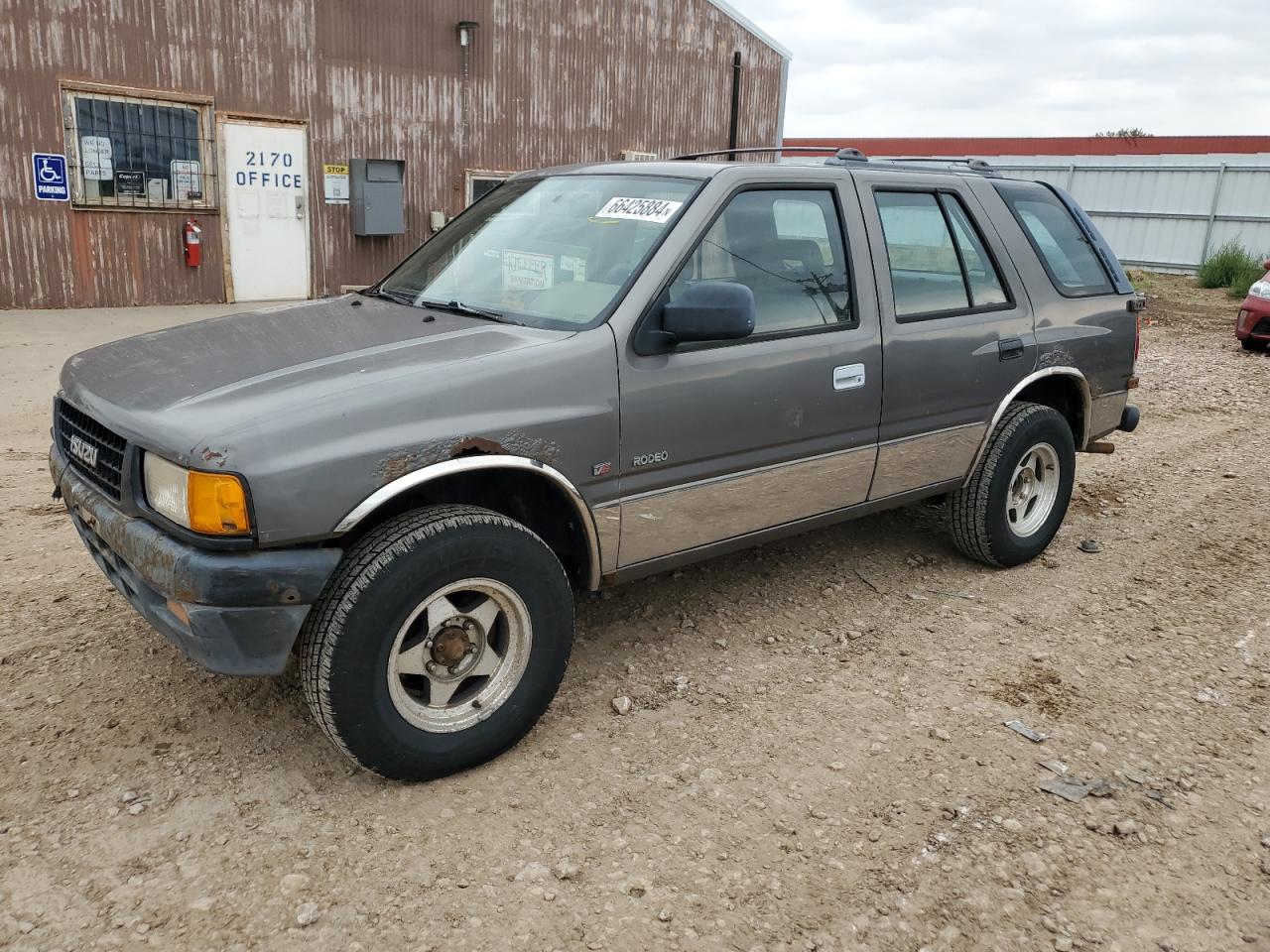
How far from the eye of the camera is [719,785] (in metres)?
3.05

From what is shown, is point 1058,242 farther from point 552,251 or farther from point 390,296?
point 390,296

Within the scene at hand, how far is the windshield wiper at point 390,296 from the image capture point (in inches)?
151

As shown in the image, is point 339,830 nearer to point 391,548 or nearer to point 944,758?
point 391,548

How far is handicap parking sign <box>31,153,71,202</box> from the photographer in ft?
36.2

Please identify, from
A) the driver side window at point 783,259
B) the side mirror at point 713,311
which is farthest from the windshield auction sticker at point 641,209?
the side mirror at point 713,311

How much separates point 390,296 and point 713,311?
1504 millimetres

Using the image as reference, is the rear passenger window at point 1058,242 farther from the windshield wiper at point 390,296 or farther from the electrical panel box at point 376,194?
the electrical panel box at point 376,194

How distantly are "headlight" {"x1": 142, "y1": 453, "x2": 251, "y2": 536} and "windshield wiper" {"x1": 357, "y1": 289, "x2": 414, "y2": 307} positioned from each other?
1369 millimetres

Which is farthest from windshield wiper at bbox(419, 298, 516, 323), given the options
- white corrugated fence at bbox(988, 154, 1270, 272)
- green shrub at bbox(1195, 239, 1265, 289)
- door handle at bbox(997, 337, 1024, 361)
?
white corrugated fence at bbox(988, 154, 1270, 272)

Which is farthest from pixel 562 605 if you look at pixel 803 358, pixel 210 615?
pixel 803 358

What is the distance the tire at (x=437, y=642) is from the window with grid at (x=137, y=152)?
10.8 meters

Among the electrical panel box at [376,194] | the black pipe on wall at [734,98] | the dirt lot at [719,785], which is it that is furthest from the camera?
the black pipe on wall at [734,98]

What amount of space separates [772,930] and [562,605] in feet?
→ 3.70

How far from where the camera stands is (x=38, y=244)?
11.3 m
